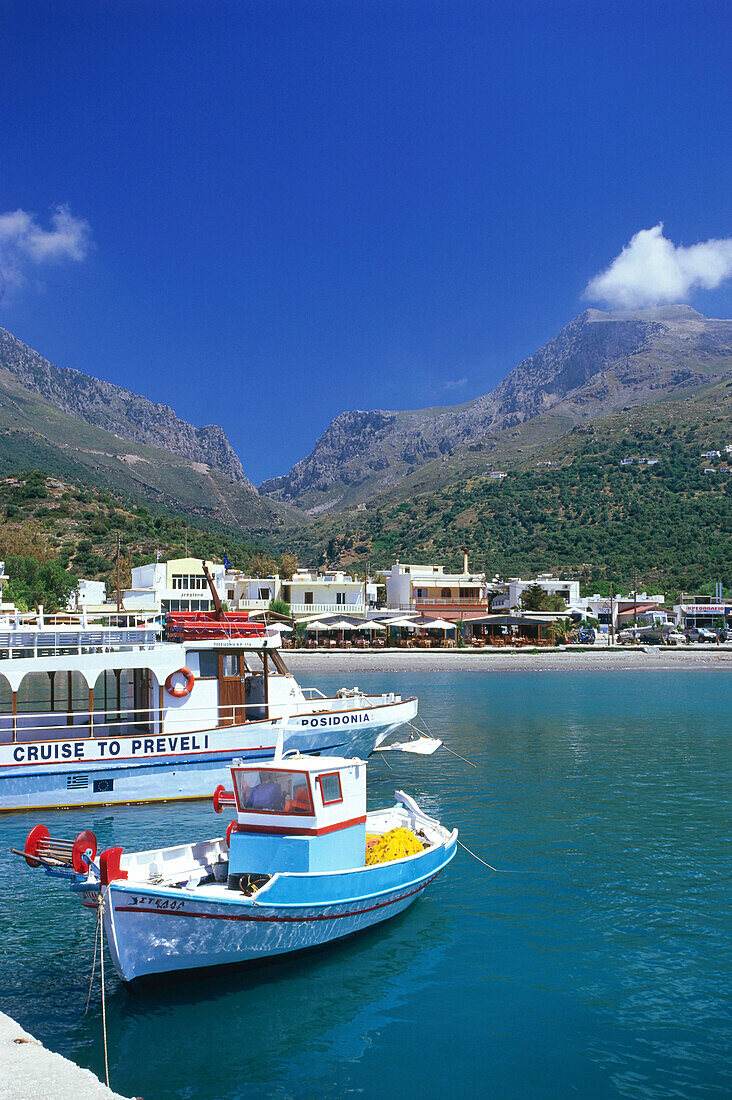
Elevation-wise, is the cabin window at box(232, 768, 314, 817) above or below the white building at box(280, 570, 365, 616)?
below

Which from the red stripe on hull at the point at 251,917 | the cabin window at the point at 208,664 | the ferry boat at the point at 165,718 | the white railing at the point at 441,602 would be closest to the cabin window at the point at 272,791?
the red stripe on hull at the point at 251,917

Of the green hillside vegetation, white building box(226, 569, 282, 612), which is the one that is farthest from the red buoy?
the green hillside vegetation

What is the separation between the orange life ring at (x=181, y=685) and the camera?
20188 millimetres

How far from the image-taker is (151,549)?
86.6 m

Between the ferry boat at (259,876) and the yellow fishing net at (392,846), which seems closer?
the ferry boat at (259,876)

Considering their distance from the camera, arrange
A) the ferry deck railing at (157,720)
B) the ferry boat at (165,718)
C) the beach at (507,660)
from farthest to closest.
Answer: the beach at (507,660)
the ferry deck railing at (157,720)
the ferry boat at (165,718)

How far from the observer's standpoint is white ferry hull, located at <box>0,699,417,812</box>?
18.4m

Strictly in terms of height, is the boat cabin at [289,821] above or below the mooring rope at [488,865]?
above

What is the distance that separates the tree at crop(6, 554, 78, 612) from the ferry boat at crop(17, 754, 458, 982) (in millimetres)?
49698

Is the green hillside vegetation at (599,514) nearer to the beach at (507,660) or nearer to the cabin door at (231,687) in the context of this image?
the beach at (507,660)

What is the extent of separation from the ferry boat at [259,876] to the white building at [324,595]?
6106cm

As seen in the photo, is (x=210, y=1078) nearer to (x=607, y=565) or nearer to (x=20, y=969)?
(x=20, y=969)

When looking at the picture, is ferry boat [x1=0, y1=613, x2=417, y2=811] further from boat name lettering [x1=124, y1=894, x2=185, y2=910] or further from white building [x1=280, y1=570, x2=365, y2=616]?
white building [x1=280, y1=570, x2=365, y2=616]

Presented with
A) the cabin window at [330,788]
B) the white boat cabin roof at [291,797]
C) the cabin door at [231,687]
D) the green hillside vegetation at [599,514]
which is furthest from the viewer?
the green hillside vegetation at [599,514]
